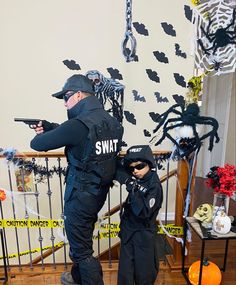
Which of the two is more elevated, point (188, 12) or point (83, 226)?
point (188, 12)

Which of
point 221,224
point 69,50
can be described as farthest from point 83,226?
point 69,50

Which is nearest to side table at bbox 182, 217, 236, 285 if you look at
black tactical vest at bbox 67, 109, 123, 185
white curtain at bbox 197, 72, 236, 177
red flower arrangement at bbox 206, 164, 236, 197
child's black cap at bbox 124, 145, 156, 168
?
red flower arrangement at bbox 206, 164, 236, 197

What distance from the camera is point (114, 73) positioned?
2842 millimetres

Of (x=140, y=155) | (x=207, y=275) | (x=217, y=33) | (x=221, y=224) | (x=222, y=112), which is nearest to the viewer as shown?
(x=140, y=155)

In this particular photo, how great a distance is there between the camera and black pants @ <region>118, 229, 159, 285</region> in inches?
66.1

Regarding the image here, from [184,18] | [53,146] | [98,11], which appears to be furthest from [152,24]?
[53,146]

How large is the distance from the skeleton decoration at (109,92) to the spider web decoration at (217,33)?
3.07 feet

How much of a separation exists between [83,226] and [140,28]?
2075mm

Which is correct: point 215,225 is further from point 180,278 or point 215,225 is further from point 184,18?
point 184,18

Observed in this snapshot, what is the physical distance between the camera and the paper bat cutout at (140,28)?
274cm

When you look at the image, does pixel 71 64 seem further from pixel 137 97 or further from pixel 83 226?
pixel 83 226

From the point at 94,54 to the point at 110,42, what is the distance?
0.69 ft

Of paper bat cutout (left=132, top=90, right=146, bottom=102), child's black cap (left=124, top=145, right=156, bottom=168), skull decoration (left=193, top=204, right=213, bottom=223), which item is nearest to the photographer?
child's black cap (left=124, top=145, right=156, bottom=168)

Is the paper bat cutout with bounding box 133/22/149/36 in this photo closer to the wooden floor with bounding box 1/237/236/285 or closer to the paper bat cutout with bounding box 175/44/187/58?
the paper bat cutout with bounding box 175/44/187/58
